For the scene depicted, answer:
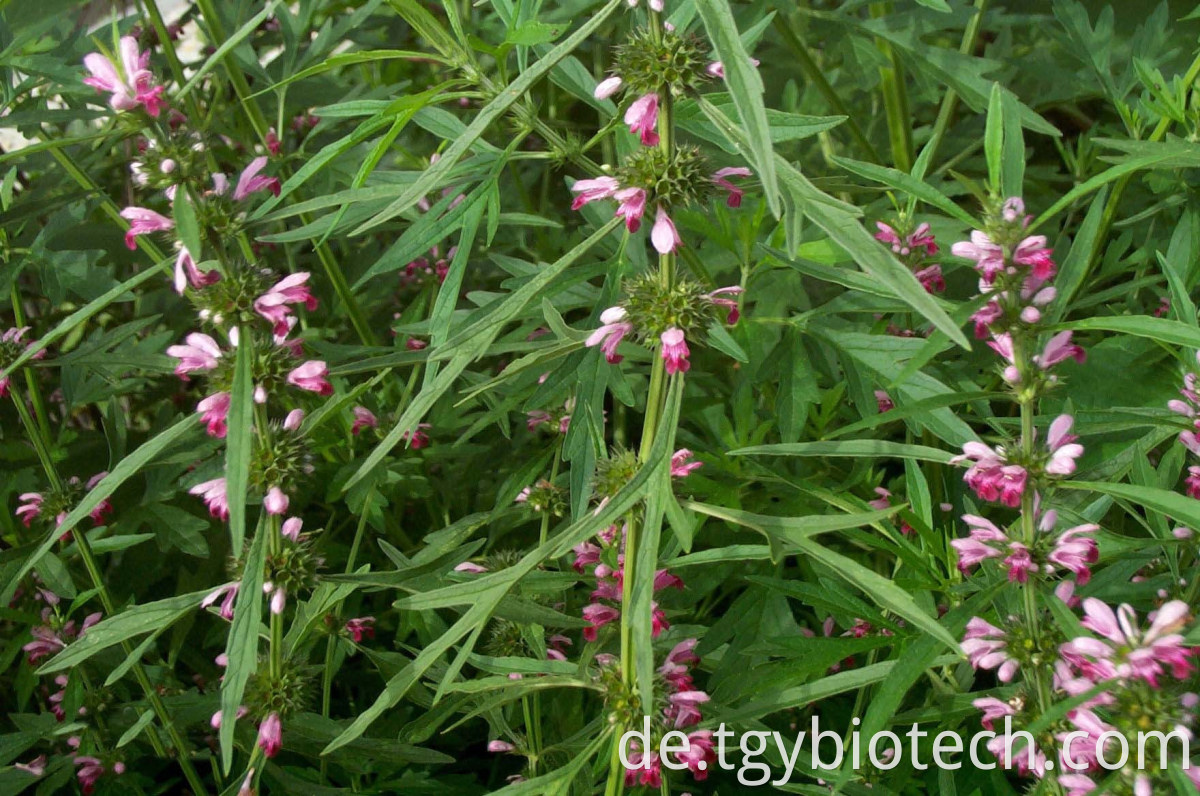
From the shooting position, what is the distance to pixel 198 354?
1146mm

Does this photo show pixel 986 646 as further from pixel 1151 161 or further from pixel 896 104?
pixel 896 104

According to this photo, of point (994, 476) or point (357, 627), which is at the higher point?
point (994, 476)

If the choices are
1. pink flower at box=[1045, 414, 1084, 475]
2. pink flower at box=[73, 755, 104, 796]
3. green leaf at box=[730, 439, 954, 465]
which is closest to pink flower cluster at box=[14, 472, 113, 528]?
pink flower at box=[73, 755, 104, 796]

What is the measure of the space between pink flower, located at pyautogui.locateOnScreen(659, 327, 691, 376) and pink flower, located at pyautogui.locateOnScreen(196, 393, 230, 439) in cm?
42

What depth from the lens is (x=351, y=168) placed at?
1.81 metres

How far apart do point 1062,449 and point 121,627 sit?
922 millimetres

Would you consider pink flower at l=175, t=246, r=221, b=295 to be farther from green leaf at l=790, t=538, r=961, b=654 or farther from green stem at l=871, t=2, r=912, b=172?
green stem at l=871, t=2, r=912, b=172

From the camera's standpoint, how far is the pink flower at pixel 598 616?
126cm

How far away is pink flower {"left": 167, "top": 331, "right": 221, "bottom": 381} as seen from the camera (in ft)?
3.68

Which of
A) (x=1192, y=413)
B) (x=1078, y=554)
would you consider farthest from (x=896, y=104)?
(x=1078, y=554)

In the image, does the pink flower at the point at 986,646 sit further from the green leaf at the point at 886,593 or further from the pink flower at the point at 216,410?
the pink flower at the point at 216,410

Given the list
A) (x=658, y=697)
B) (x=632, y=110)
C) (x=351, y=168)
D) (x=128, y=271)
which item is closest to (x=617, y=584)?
(x=658, y=697)

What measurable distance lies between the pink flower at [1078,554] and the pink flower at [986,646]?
0.09 metres

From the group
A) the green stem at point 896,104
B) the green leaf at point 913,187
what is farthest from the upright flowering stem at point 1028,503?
the green stem at point 896,104
